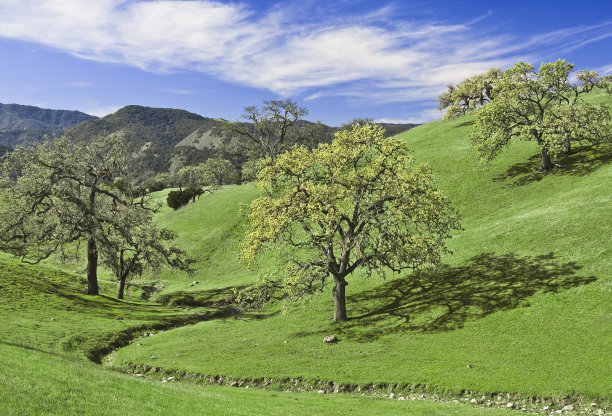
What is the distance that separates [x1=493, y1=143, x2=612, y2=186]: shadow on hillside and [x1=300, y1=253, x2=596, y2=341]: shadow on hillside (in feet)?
83.9

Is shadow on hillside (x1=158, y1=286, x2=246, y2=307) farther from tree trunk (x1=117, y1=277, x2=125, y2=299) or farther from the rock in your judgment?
the rock

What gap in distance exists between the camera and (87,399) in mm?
16859

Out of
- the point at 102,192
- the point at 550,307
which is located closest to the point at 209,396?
the point at 550,307

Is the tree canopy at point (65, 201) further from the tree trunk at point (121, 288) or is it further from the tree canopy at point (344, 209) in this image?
the tree canopy at point (344, 209)

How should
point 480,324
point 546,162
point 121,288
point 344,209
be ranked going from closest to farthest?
point 480,324, point 344,209, point 121,288, point 546,162

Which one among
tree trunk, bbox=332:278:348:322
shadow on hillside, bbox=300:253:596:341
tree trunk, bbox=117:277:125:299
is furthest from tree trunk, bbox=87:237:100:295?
shadow on hillside, bbox=300:253:596:341

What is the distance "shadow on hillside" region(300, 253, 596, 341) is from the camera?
105 ft

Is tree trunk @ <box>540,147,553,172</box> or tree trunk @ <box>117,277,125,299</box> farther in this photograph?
tree trunk @ <box>540,147,553,172</box>

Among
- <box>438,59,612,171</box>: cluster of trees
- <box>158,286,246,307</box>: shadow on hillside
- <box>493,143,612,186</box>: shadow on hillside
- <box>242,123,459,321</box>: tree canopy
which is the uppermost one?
<box>438,59,612,171</box>: cluster of trees

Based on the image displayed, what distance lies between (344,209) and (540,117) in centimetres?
4459

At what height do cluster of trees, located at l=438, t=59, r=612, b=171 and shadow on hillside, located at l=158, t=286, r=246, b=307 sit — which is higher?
cluster of trees, located at l=438, t=59, r=612, b=171

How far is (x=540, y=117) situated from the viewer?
60406mm

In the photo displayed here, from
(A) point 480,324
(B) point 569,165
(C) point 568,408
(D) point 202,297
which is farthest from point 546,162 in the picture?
(D) point 202,297

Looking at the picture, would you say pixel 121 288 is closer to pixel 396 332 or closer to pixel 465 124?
pixel 396 332
